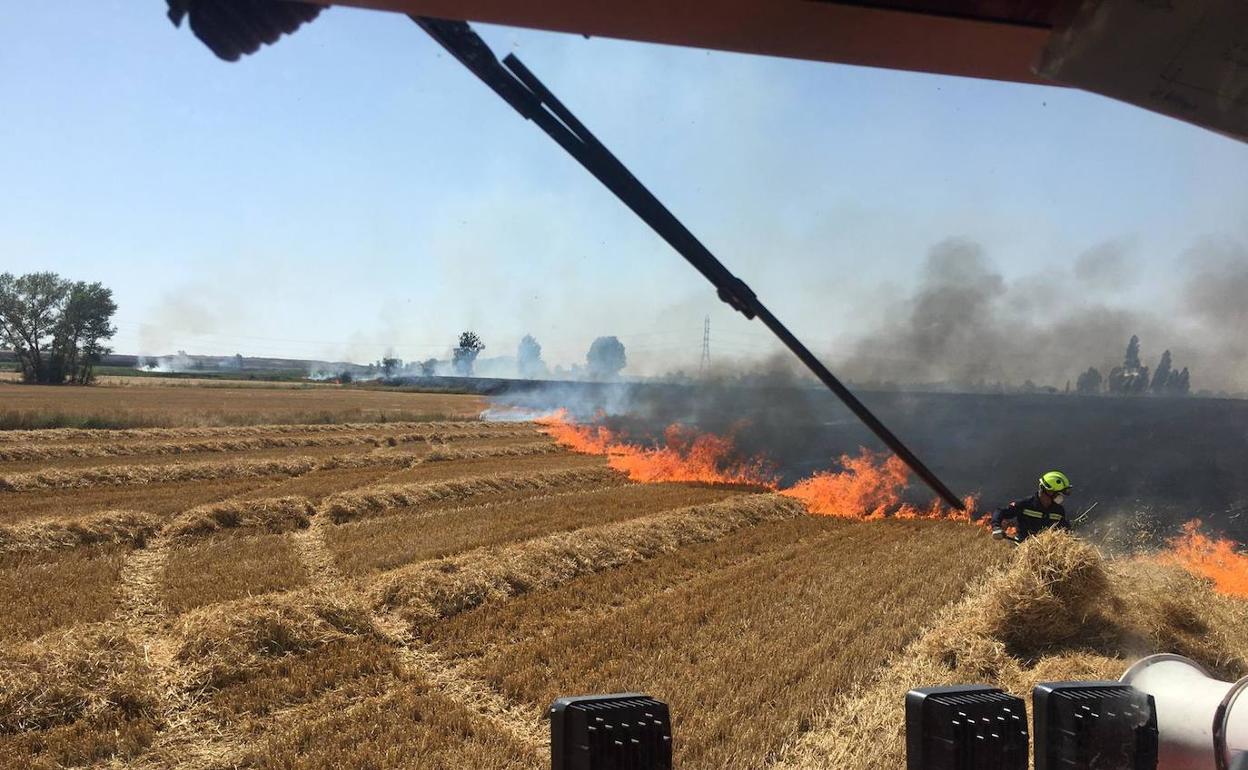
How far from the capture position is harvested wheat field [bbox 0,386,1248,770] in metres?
5.79

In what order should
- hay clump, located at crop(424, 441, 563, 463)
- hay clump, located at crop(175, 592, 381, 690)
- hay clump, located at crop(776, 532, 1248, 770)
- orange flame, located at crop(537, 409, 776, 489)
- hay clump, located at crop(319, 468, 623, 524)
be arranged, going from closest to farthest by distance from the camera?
hay clump, located at crop(776, 532, 1248, 770) < hay clump, located at crop(175, 592, 381, 690) < hay clump, located at crop(319, 468, 623, 524) < orange flame, located at crop(537, 409, 776, 489) < hay clump, located at crop(424, 441, 563, 463)

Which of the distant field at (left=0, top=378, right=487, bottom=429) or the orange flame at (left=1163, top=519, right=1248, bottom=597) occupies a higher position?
the distant field at (left=0, top=378, right=487, bottom=429)

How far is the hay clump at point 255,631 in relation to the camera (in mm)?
6758

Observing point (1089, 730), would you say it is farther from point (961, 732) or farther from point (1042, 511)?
point (1042, 511)

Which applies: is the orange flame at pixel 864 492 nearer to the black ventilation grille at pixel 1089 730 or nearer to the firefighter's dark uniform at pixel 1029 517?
the firefighter's dark uniform at pixel 1029 517

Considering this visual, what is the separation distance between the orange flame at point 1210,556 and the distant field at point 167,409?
97.0 feet

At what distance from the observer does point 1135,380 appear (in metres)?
25.3

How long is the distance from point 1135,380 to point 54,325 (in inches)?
2121

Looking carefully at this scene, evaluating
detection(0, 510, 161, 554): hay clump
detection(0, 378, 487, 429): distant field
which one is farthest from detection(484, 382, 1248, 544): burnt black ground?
detection(0, 378, 487, 429): distant field

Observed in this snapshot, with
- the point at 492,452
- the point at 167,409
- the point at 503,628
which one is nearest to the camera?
the point at 503,628

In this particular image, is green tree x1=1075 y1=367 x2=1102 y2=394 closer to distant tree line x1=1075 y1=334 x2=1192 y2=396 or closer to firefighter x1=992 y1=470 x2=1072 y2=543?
distant tree line x1=1075 y1=334 x2=1192 y2=396

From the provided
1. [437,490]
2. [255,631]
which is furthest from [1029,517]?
[437,490]

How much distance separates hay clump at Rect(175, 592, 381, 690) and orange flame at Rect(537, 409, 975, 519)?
1109 cm

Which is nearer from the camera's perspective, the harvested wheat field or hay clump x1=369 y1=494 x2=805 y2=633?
the harvested wheat field
